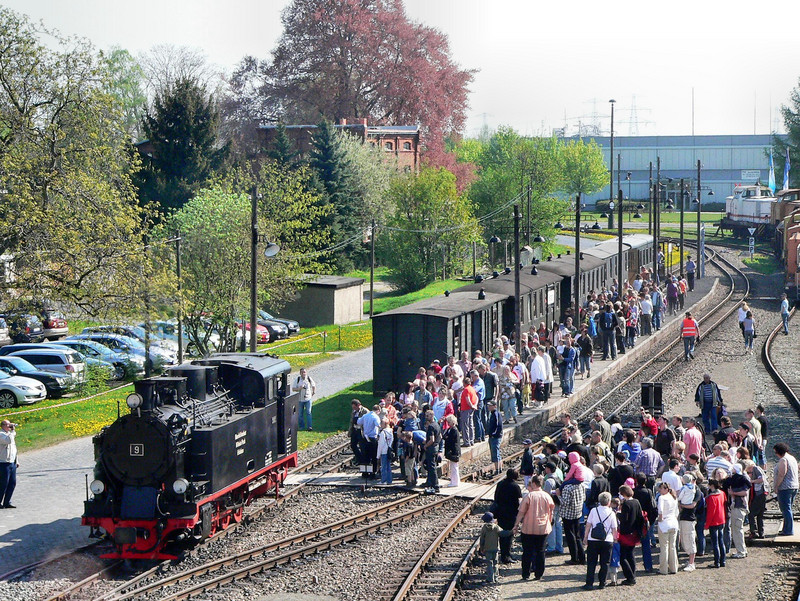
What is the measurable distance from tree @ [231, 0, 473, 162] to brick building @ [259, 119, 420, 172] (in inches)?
58.0

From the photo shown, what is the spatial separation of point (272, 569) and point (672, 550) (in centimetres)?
596

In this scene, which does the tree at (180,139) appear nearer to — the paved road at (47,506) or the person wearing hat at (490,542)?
the paved road at (47,506)

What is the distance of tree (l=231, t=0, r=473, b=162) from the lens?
69688 mm

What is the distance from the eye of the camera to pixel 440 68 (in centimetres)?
7250

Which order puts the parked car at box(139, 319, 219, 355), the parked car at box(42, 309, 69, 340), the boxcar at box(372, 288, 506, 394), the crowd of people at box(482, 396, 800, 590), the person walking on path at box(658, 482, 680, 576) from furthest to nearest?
the parked car at box(42, 309, 69, 340), the parked car at box(139, 319, 219, 355), the boxcar at box(372, 288, 506, 394), the person walking on path at box(658, 482, 680, 576), the crowd of people at box(482, 396, 800, 590)

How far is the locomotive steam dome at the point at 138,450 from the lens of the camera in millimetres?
15023

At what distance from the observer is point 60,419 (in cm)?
2709

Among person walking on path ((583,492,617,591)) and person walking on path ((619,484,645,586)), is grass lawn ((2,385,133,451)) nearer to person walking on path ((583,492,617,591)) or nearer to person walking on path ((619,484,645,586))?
person walking on path ((583,492,617,591))

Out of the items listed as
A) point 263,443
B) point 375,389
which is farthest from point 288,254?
point 263,443

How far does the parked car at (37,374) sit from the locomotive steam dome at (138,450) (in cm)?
1683

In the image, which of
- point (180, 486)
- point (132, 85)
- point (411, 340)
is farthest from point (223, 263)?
point (132, 85)

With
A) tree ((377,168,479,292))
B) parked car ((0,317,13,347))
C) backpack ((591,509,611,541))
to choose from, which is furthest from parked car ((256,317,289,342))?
backpack ((591,509,611,541))

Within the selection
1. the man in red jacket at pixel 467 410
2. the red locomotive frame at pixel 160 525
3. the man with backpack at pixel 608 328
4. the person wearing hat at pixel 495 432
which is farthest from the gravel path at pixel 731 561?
the man in red jacket at pixel 467 410

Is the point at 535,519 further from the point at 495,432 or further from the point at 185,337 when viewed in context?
the point at 185,337
